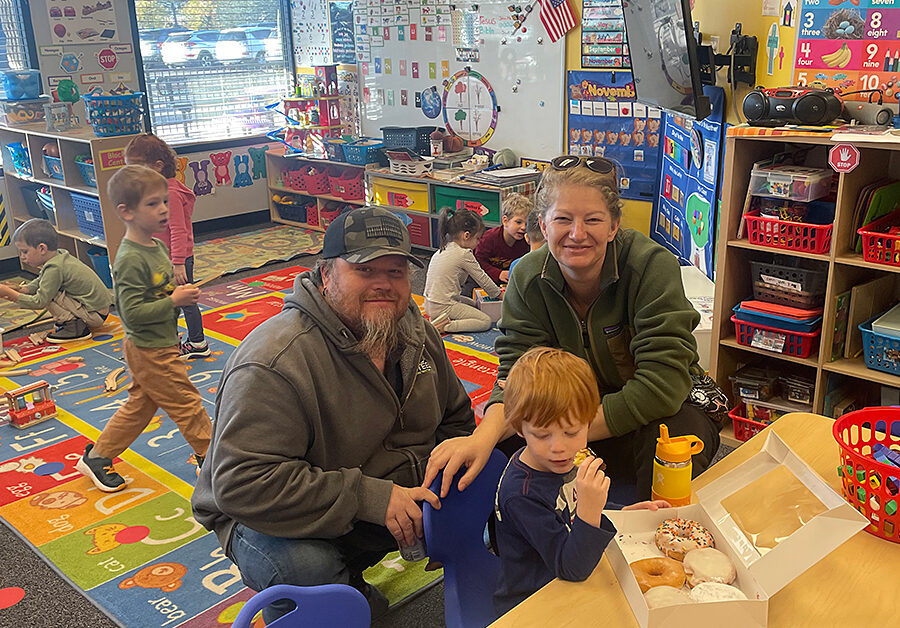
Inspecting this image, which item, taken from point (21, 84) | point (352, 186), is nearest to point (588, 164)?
point (352, 186)

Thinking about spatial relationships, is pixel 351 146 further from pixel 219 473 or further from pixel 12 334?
pixel 219 473

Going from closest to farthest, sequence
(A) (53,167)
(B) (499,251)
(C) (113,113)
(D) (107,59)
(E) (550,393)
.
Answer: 1. (E) (550,393)
2. (B) (499,251)
3. (C) (113,113)
4. (A) (53,167)
5. (D) (107,59)

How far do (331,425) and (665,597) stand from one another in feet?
2.88

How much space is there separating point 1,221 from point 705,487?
5924mm

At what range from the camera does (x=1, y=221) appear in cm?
601

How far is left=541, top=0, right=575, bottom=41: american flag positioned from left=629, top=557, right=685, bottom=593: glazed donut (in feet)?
14.6

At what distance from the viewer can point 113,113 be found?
16.6 ft

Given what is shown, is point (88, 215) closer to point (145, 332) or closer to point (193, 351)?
point (193, 351)

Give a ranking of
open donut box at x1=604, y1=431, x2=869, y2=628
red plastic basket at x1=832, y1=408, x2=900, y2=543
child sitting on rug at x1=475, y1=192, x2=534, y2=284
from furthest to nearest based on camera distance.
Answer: child sitting on rug at x1=475, y1=192, x2=534, y2=284, red plastic basket at x1=832, y1=408, x2=900, y2=543, open donut box at x1=604, y1=431, x2=869, y2=628

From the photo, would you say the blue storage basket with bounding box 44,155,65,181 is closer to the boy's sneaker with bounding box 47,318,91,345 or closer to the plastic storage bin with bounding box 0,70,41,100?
the plastic storage bin with bounding box 0,70,41,100

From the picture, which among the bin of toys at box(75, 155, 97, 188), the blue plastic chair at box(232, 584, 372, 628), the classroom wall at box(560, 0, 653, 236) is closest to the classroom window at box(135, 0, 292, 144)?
the bin of toys at box(75, 155, 97, 188)

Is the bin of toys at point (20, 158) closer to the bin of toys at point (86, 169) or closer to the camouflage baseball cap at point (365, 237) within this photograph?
the bin of toys at point (86, 169)

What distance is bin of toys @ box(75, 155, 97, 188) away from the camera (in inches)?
208

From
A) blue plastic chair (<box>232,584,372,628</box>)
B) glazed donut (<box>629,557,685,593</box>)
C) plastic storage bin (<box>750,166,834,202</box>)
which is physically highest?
plastic storage bin (<box>750,166,834,202</box>)
